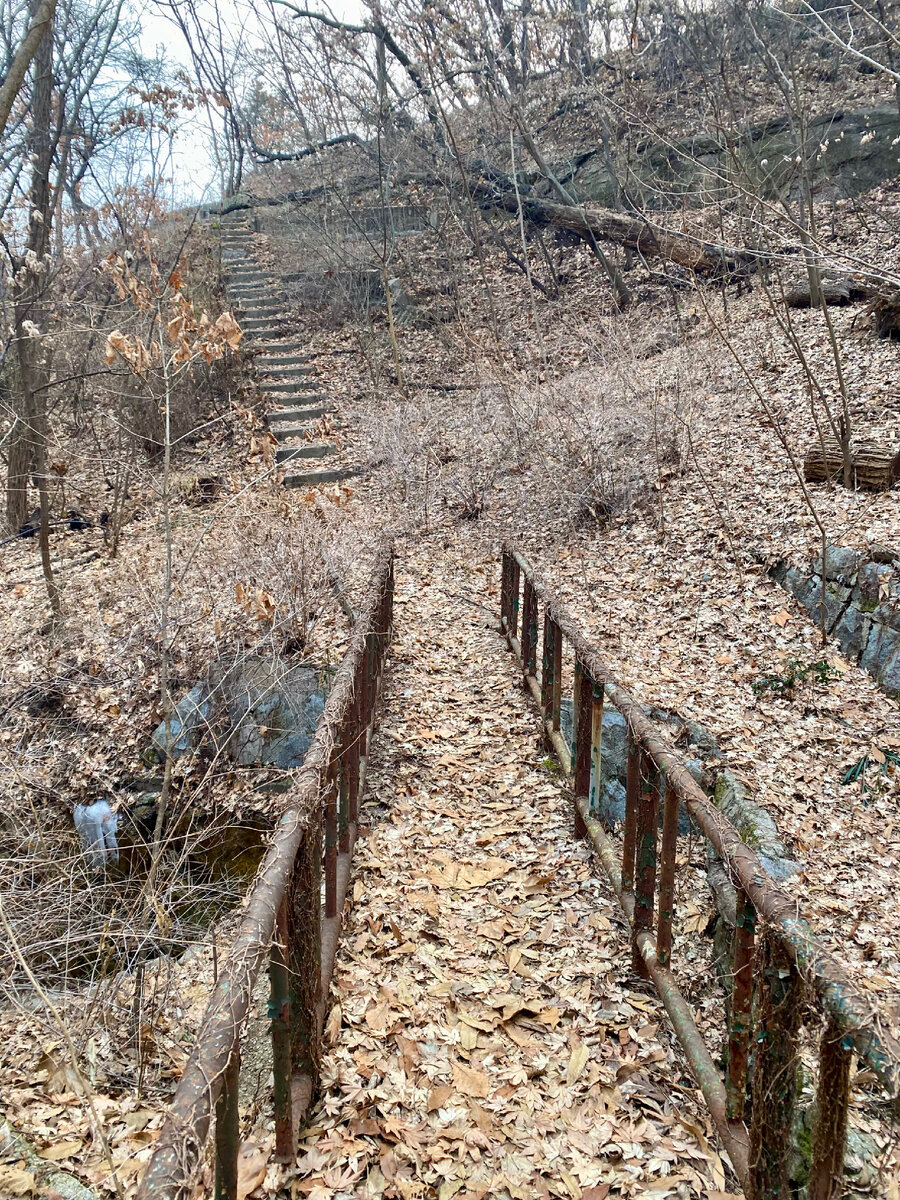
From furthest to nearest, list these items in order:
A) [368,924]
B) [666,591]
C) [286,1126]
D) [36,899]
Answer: [666,591], [36,899], [368,924], [286,1126]

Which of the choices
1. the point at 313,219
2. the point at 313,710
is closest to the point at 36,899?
the point at 313,710

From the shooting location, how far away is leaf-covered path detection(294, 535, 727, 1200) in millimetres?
2479

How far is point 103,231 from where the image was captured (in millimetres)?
18125

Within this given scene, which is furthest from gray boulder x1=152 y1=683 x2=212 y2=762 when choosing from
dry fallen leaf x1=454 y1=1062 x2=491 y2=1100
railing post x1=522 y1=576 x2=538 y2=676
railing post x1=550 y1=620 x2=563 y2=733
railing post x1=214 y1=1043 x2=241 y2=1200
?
railing post x1=214 y1=1043 x2=241 y2=1200

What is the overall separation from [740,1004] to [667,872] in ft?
2.02

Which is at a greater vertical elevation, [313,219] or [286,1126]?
[313,219]

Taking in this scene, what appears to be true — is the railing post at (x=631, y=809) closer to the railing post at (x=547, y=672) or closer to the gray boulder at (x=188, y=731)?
the railing post at (x=547, y=672)

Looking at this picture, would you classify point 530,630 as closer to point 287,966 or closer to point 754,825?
point 754,825

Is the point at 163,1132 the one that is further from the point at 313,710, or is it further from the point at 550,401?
the point at 550,401

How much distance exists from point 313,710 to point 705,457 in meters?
5.45

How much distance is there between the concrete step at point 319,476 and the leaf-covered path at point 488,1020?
23.5 feet

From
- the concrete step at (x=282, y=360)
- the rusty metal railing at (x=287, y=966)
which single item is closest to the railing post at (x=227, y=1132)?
the rusty metal railing at (x=287, y=966)

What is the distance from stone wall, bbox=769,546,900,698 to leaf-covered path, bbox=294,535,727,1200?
2.68m

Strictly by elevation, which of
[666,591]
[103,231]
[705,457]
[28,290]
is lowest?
[666,591]
